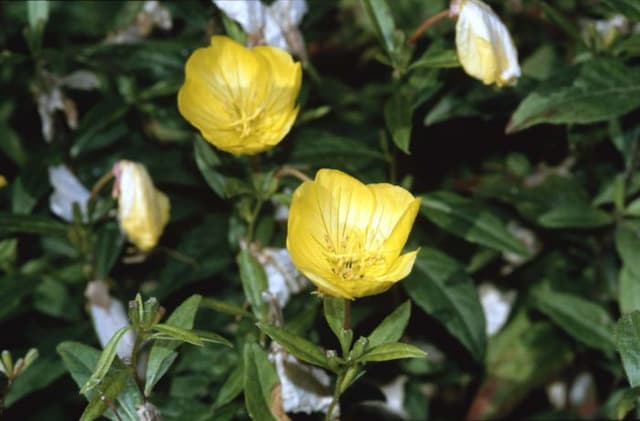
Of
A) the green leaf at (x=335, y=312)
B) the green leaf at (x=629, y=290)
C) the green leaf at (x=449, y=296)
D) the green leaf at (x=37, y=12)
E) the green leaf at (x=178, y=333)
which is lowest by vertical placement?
the green leaf at (x=629, y=290)

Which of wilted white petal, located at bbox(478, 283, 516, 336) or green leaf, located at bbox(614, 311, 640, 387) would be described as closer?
green leaf, located at bbox(614, 311, 640, 387)

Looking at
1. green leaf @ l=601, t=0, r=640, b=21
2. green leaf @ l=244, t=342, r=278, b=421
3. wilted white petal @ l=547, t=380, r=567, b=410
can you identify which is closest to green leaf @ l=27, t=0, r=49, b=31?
green leaf @ l=244, t=342, r=278, b=421

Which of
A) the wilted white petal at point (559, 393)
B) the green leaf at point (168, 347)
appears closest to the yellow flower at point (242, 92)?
the green leaf at point (168, 347)

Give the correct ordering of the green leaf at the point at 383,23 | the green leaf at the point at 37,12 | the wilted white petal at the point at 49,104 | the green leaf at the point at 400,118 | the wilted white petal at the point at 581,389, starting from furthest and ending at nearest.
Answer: the wilted white petal at the point at 581,389
the wilted white petal at the point at 49,104
the green leaf at the point at 37,12
the green leaf at the point at 383,23
the green leaf at the point at 400,118

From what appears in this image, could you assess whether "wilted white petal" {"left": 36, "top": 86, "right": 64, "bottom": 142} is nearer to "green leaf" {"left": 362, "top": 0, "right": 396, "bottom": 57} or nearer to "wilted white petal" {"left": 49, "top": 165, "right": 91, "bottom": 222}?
"wilted white petal" {"left": 49, "top": 165, "right": 91, "bottom": 222}

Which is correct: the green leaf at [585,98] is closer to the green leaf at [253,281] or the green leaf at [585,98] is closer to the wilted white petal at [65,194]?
the green leaf at [253,281]

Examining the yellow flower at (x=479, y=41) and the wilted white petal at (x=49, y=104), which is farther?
the wilted white petal at (x=49, y=104)

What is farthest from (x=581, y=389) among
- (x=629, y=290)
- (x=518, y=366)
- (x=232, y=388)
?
(x=232, y=388)
